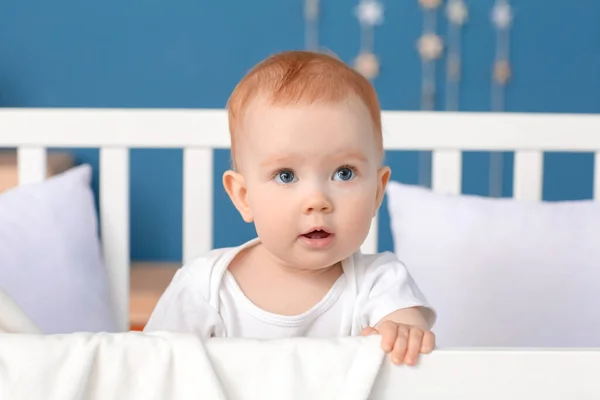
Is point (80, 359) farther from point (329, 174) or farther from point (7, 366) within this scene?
point (329, 174)

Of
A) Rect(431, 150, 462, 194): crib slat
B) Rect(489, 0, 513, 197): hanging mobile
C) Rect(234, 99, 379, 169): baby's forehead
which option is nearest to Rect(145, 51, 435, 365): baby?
Rect(234, 99, 379, 169): baby's forehead

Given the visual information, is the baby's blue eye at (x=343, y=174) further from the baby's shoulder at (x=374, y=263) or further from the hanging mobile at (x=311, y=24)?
the hanging mobile at (x=311, y=24)

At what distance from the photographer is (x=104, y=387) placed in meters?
0.67

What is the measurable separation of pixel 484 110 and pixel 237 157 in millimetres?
1583

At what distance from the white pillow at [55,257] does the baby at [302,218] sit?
9.2 inches

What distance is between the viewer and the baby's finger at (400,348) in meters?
0.70

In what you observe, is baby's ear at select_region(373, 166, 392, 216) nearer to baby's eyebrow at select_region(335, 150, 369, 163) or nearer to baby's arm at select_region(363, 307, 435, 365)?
baby's eyebrow at select_region(335, 150, 369, 163)

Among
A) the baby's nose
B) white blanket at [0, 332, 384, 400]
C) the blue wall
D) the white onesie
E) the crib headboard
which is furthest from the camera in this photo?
the blue wall

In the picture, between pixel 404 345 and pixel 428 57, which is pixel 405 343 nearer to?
pixel 404 345

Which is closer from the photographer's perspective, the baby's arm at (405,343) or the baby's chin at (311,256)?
the baby's arm at (405,343)

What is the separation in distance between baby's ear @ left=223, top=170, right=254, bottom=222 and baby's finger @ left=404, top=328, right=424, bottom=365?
11.3 inches

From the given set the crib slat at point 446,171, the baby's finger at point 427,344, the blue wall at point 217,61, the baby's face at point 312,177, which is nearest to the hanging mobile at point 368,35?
the blue wall at point 217,61

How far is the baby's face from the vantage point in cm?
87

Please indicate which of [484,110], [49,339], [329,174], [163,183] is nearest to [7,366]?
[49,339]
